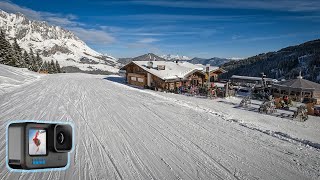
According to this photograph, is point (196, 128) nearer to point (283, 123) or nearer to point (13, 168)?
point (283, 123)

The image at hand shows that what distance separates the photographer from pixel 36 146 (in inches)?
77.4

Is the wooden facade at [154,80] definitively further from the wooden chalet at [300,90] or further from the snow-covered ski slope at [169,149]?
the snow-covered ski slope at [169,149]

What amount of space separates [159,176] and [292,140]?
8.30m

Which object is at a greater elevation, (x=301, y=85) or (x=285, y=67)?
(x=285, y=67)

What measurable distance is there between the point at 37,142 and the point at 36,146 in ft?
0.11

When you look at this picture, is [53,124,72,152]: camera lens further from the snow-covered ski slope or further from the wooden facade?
the wooden facade

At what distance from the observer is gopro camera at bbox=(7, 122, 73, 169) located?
1901 millimetres

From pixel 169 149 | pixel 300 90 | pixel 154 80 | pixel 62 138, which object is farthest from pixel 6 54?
pixel 62 138

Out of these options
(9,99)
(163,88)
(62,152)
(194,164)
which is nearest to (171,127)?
(194,164)

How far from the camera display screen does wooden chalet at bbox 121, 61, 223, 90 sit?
34390mm

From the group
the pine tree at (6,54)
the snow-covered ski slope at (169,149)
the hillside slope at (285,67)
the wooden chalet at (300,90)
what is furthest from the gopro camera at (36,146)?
the hillside slope at (285,67)

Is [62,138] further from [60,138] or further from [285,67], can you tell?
[285,67]

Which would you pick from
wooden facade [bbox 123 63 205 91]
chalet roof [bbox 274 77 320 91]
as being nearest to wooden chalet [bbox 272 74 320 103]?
chalet roof [bbox 274 77 320 91]

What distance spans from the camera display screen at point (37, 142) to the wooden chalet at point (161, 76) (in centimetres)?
3439
